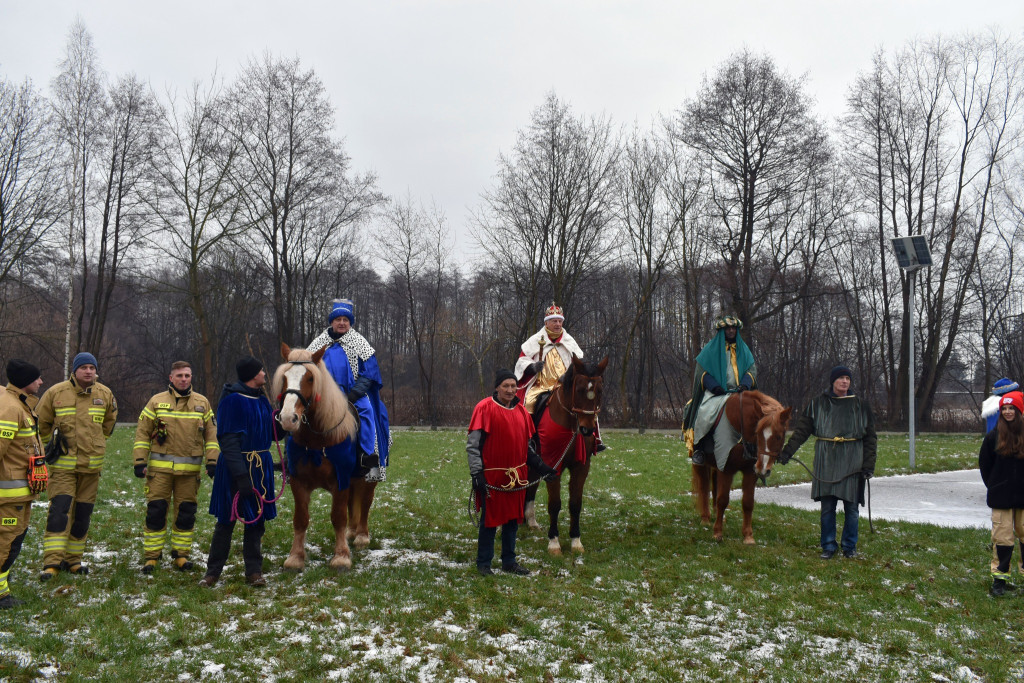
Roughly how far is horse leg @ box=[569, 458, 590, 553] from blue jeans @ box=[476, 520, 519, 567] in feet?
3.49

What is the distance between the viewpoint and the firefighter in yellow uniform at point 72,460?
588 centimetres

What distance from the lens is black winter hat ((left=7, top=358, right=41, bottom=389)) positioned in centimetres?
538

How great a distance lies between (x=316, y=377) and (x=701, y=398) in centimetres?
542

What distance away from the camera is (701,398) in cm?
888

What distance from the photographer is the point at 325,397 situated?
5859mm

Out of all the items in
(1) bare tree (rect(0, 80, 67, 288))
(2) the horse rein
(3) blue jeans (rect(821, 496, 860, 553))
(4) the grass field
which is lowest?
(4) the grass field

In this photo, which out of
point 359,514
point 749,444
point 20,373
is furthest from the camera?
point 749,444

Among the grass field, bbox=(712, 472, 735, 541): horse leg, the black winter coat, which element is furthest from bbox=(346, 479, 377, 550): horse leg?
the black winter coat

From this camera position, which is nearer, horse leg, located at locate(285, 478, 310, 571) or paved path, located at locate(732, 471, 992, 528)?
horse leg, located at locate(285, 478, 310, 571)

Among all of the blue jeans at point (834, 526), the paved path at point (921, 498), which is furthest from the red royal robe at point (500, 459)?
the paved path at point (921, 498)

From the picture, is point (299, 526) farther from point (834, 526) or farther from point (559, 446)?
point (834, 526)

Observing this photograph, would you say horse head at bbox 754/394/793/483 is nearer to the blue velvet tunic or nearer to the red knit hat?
the red knit hat

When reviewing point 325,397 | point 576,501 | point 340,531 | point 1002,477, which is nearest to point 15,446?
point 325,397

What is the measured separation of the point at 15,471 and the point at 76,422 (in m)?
1.02
